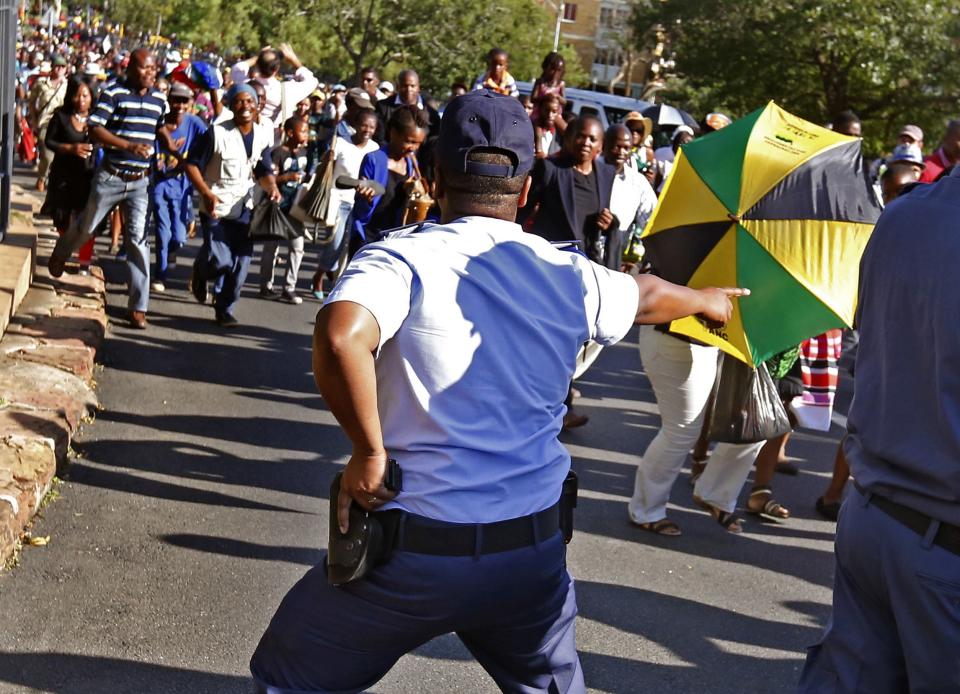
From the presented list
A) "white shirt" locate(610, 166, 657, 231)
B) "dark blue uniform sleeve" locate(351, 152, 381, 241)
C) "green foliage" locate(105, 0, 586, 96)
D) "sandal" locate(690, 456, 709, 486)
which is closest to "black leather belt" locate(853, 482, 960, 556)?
"sandal" locate(690, 456, 709, 486)

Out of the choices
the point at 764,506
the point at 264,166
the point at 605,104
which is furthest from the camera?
the point at 605,104

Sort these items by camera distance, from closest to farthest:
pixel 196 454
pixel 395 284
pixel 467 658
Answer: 1. pixel 395 284
2. pixel 467 658
3. pixel 196 454

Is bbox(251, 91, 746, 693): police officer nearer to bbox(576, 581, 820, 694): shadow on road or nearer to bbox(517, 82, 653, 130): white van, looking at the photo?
bbox(576, 581, 820, 694): shadow on road

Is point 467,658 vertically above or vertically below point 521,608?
below

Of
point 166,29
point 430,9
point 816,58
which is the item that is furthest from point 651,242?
point 166,29

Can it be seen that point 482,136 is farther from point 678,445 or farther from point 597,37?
point 597,37

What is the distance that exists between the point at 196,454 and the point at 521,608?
175 inches

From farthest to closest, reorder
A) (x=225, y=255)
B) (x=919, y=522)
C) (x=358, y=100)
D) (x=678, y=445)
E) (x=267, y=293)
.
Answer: (x=267, y=293) < (x=358, y=100) < (x=225, y=255) < (x=678, y=445) < (x=919, y=522)

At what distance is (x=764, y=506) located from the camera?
7.18m

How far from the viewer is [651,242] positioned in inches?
224

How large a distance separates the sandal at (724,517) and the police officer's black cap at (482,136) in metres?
4.16

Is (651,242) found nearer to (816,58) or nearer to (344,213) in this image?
(344,213)

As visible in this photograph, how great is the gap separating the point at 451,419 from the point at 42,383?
500 centimetres

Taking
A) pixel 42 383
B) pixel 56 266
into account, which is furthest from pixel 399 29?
pixel 42 383
